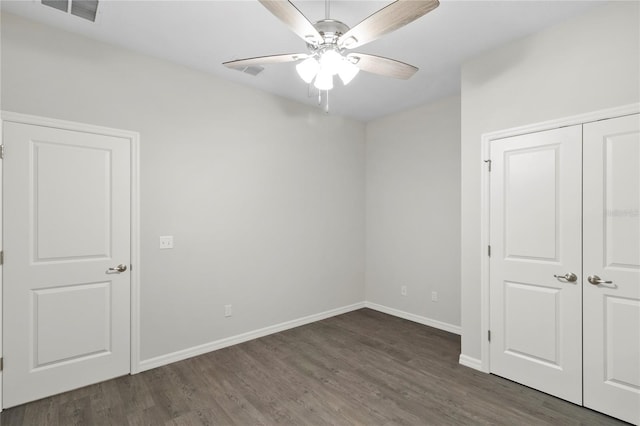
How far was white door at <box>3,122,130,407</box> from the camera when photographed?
94.3 inches

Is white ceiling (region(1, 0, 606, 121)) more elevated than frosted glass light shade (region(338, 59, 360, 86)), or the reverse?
white ceiling (region(1, 0, 606, 121))

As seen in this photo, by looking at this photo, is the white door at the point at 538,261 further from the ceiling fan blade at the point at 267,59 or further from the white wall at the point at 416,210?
the ceiling fan blade at the point at 267,59

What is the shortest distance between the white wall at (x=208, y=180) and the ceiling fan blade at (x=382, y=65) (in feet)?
6.16

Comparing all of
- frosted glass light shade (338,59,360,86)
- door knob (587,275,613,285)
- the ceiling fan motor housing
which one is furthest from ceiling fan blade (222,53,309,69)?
door knob (587,275,613,285)

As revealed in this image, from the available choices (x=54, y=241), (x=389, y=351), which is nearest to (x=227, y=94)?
(x=54, y=241)

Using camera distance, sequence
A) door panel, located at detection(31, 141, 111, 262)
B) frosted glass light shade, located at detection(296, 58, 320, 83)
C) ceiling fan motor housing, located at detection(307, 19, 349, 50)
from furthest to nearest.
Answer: door panel, located at detection(31, 141, 111, 262), frosted glass light shade, located at detection(296, 58, 320, 83), ceiling fan motor housing, located at detection(307, 19, 349, 50)

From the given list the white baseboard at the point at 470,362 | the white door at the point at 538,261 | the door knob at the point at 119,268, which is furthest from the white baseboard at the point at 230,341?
the white door at the point at 538,261

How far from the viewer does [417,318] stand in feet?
14.2

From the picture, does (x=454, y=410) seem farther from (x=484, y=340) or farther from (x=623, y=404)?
(x=623, y=404)

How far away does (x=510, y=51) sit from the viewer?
276 centimetres

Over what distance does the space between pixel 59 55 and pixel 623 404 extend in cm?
492

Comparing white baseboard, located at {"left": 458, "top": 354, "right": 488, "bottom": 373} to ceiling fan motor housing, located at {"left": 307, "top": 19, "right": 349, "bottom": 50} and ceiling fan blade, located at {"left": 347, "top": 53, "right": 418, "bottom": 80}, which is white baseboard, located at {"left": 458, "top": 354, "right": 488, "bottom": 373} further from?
ceiling fan motor housing, located at {"left": 307, "top": 19, "right": 349, "bottom": 50}

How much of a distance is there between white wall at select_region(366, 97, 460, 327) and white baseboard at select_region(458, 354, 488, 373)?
884 mm

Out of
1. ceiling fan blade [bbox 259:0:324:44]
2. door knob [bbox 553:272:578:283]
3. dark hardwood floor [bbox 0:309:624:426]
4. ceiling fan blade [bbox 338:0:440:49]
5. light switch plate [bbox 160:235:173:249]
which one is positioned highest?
ceiling fan blade [bbox 259:0:324:44]
